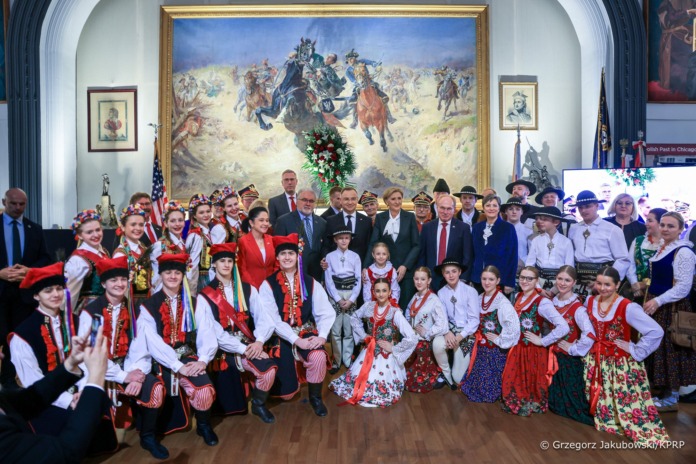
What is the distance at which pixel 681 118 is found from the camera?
904 centimetres

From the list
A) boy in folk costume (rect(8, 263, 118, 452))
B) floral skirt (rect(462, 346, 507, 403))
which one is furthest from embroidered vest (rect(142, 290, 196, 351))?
floral skirt (rect(462, 346, 507, 403))

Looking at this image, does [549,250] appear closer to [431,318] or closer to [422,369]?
[431,318]

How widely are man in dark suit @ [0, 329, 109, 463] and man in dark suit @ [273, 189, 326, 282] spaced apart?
3.79m

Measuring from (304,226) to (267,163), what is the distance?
12.0 feet

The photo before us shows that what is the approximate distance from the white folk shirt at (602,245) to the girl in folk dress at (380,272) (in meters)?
1.78

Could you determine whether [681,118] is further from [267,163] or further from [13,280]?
[13,280]

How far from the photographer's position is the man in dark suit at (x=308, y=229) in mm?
6430

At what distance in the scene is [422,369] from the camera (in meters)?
5.58

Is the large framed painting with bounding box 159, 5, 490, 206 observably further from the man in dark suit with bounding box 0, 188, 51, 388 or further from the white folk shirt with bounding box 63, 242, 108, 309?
the white folk shirt with bounding box 63, 242, 108, 309

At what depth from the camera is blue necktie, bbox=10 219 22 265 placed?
577cm

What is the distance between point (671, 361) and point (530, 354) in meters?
1.13

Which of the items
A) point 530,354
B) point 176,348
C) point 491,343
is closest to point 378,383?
point 491,343

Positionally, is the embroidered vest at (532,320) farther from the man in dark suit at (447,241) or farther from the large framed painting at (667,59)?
the large framed painting at (667,59)

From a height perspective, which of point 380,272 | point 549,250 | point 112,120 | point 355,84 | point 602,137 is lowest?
point 380,272
